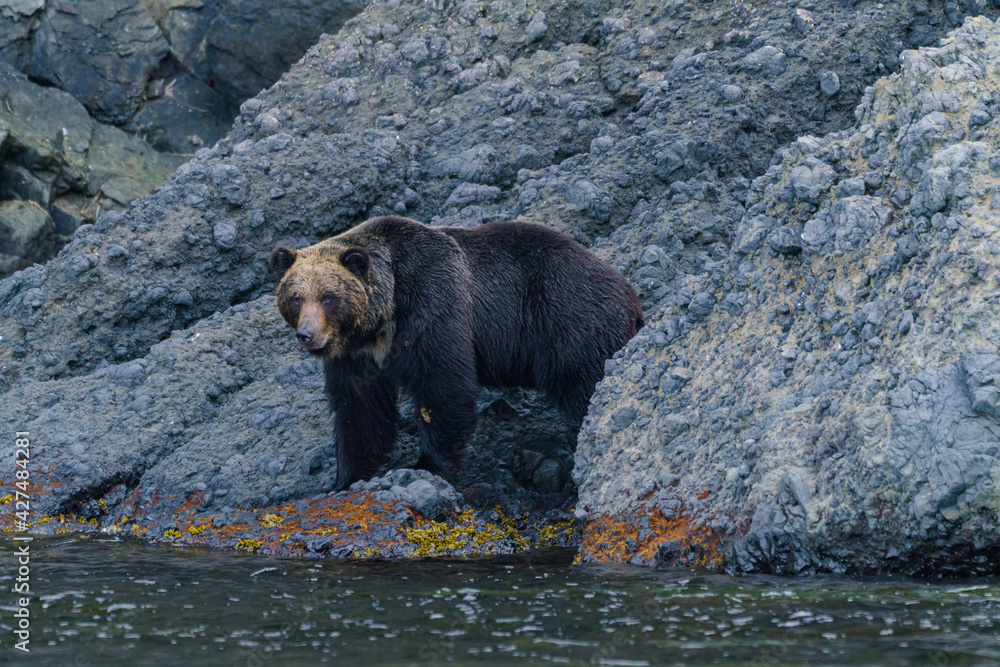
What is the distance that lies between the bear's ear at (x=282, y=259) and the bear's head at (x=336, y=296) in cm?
1

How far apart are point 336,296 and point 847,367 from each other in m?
3.35

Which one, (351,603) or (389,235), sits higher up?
(389,235)

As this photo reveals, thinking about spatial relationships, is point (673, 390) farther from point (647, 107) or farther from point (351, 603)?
point (647, 107)

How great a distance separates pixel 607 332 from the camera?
7.68 metres

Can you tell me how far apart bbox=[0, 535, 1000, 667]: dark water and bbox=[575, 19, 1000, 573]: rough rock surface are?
32 centimetres

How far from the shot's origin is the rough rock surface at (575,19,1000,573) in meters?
4.85

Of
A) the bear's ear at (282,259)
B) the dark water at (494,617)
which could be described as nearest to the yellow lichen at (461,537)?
the dark water at (494,617)

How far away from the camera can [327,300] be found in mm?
7207

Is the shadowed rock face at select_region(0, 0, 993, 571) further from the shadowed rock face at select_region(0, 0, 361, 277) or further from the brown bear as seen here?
the shadowed rock face at select_region(0, 0, 361, 277)

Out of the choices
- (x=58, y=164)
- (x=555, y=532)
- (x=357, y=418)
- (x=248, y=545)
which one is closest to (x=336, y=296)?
(x=357, y=418)

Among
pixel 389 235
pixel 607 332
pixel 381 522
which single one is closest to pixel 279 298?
pixel 389 235

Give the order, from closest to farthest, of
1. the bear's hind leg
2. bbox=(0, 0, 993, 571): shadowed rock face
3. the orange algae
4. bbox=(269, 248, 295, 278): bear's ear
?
the orange algae, bbox=(0, 0, 993, 571): shadowed rock face, bbox=(269, 248, 295, 278): bear's ear, the bear's hind leg

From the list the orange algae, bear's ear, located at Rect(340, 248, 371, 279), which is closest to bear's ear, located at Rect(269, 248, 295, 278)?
bear's ear, located at Rect(340, 248, 371, 279)

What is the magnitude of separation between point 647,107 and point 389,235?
3.58 m
